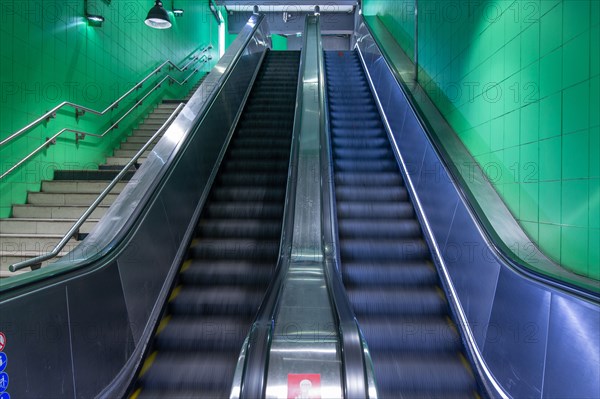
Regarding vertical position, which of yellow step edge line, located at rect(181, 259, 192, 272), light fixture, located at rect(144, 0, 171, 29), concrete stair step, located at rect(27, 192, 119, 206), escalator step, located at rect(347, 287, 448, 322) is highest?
light fixture, located at rect(144, 0, 171, 29)

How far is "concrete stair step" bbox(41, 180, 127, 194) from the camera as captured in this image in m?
4.30

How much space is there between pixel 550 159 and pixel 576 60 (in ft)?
2.14

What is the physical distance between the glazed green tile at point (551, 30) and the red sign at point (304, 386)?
2.74 m

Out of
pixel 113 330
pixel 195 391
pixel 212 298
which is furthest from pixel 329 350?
pixel 212 298

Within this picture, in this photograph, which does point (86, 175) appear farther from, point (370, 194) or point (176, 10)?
point (176, 10)

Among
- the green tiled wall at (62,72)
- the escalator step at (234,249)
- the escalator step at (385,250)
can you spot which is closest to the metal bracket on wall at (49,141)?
the green tiled wall at (62,72)

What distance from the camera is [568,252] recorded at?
2334mm

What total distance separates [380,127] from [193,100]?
2.54 m

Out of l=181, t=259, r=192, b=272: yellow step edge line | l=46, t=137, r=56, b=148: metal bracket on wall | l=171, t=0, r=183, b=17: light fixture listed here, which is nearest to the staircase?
l=46, t=137, r=56, b=148: metal bracket on wall

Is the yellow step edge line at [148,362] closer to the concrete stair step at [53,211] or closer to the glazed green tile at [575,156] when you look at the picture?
the concrete stair step at [53,211]

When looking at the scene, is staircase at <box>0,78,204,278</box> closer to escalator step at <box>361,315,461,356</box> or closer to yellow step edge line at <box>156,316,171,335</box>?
yellow step edge line at <box>156,316,171,335</box>

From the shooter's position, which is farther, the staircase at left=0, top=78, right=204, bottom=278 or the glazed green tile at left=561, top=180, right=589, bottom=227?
the staircase at left=0, top=78, right=204, bottom=278

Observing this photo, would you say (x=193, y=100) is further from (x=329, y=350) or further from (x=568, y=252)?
(x=568, y=252)

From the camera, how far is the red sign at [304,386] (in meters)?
1.23
